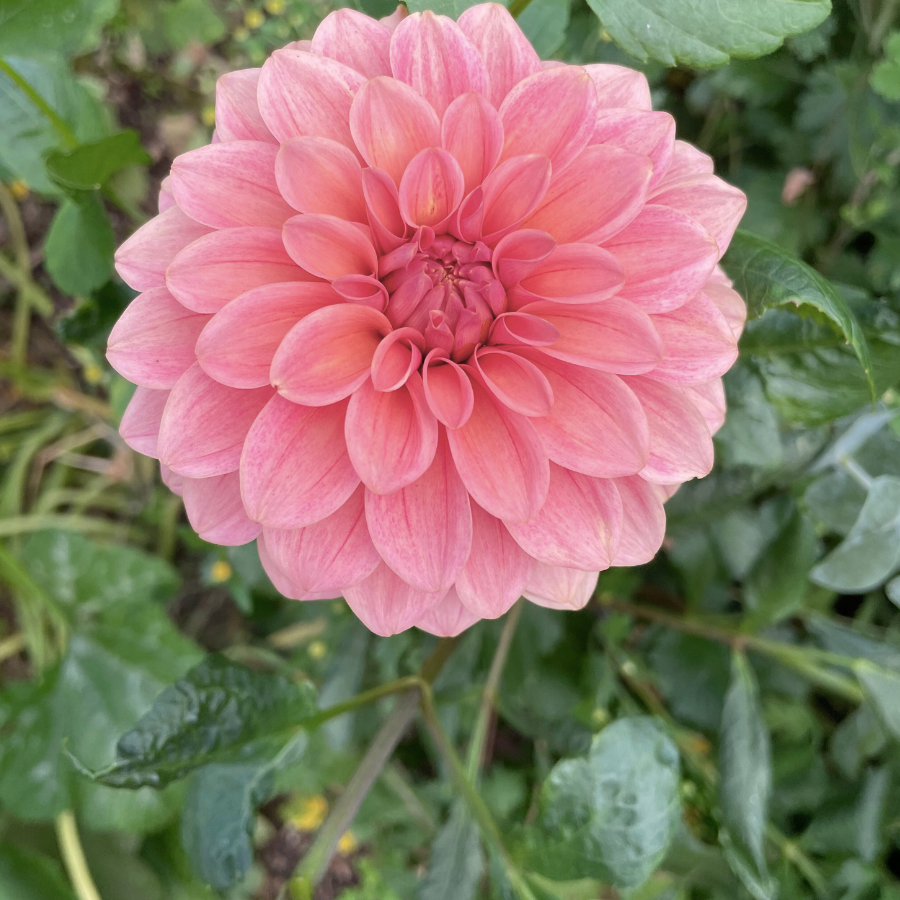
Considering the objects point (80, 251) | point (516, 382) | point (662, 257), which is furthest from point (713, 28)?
point (80, 251)

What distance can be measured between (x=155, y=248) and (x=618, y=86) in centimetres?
39

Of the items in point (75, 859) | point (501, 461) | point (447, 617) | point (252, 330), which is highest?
point (252, 330)

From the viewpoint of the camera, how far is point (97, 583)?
49.5 inches

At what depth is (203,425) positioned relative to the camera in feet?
1.68

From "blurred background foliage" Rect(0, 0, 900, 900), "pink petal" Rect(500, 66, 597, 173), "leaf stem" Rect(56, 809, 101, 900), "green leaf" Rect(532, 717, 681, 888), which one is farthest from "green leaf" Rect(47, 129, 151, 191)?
"leaf stem" Rect(56, 809, 101, 900)

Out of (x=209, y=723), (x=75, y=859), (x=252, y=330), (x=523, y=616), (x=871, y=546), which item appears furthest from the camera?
(x=75, y=859)

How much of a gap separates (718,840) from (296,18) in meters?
1.33

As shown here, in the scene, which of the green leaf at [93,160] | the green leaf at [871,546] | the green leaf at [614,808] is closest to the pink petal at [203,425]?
the green leaf at [93,160]

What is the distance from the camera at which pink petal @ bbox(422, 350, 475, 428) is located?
52cm

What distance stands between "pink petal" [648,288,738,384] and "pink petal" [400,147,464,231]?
7.2 inches

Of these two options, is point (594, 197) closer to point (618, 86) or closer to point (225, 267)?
point (618, 86)

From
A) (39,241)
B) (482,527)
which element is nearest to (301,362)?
(482,527)

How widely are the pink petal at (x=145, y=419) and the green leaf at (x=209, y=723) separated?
0.23 metres

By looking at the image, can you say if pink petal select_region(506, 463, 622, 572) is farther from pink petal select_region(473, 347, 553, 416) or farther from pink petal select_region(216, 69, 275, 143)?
pink petal select_region(216, 69, 275, 143)
